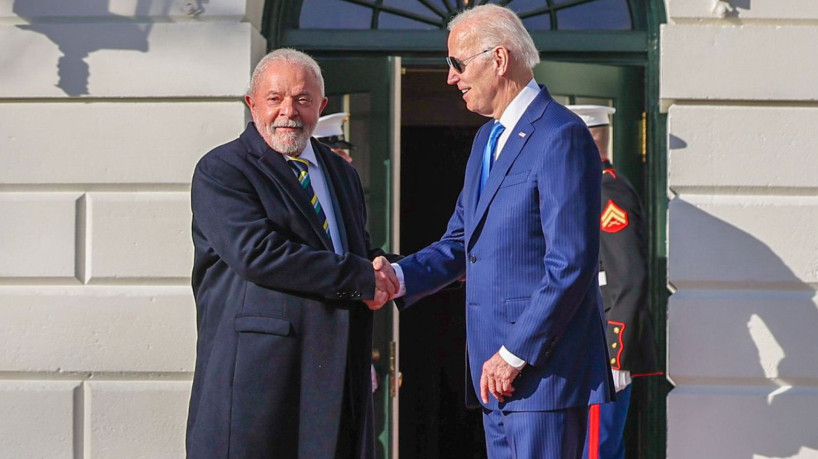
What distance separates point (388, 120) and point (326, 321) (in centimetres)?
183

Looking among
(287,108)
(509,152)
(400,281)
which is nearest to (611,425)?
(400,281)

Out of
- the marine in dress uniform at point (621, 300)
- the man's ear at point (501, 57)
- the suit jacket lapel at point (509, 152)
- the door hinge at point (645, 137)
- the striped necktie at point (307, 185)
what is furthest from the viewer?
the door hinge at point (645, 137)

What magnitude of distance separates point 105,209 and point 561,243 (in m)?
2.74

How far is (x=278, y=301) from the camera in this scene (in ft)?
11.9

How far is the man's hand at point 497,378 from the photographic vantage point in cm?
329

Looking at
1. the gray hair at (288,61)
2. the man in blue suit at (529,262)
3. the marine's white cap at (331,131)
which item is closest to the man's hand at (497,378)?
the man in blue suit at (529,262)

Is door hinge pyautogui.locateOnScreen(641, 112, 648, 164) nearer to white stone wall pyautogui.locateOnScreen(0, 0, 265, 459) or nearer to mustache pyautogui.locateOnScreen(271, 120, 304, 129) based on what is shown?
white stone wall pyautogui.locateOnScreen(0, 0, 265, 459)

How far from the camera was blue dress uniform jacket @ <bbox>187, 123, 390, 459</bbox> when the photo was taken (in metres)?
3.57

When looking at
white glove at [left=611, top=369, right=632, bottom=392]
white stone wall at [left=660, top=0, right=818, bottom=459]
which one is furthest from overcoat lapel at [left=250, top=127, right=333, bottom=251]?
white stone wall at [left=660, top=0, right=818, bottom=459]

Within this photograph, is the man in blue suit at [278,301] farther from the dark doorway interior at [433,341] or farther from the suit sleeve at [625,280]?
the dark doorway interior at [433,341]

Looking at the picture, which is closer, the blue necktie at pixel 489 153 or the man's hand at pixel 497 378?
the man's hand at pixel 497 378

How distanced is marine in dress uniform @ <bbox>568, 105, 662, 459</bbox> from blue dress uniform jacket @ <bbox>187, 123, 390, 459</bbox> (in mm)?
1600

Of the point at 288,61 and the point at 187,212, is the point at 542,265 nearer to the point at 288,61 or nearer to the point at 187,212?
the point at 288,61

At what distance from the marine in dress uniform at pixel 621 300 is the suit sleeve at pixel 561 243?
5.53ft
